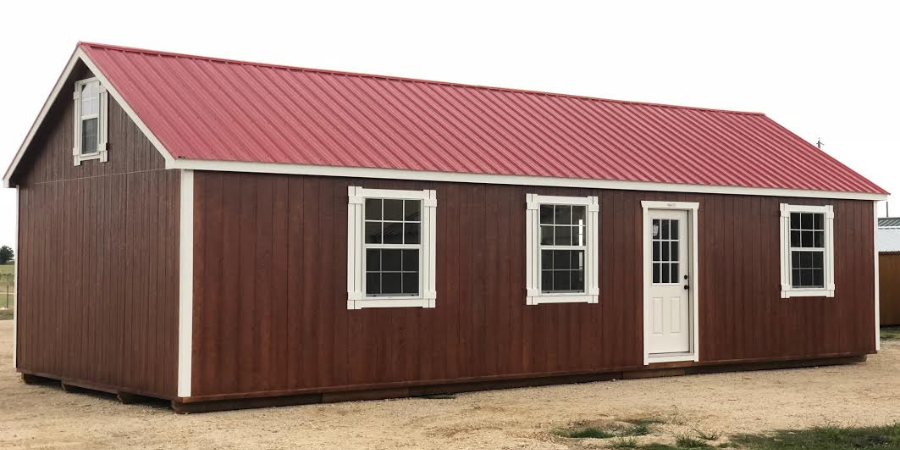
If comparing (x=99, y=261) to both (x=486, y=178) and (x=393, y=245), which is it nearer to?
(x=393, y=245)

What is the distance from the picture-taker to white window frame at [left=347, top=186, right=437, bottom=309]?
13.2 meters

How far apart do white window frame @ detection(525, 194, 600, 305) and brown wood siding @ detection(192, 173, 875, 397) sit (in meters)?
0.09

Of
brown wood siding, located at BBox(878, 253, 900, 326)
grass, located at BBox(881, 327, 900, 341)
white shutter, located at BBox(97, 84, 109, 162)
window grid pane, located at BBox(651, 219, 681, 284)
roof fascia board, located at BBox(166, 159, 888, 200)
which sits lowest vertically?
grass, located at BBox(881, 327, 900, 341)

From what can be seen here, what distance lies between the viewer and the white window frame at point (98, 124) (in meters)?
13.7

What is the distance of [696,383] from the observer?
50.4 ft

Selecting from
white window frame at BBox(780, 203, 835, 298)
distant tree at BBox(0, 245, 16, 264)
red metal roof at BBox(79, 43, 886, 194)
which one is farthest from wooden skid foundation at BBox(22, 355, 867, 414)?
distant tree at BBox(0, 245, 16, 264)

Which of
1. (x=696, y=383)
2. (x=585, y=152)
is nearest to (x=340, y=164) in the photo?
(x=585, y=152)

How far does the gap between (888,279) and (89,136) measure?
59.2 ft

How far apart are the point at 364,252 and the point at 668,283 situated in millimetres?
4630

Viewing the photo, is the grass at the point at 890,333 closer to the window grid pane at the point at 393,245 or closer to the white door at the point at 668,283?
the white door at the point at 668,283

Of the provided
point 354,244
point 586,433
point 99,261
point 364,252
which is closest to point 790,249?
point 364,252

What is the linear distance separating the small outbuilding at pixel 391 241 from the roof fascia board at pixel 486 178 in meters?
0.03

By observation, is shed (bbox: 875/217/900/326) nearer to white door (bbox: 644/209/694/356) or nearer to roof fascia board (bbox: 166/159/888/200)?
roof fascia board (bbox: 166/159/888/200)

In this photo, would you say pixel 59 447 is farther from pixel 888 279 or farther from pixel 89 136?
pixel 888 279
